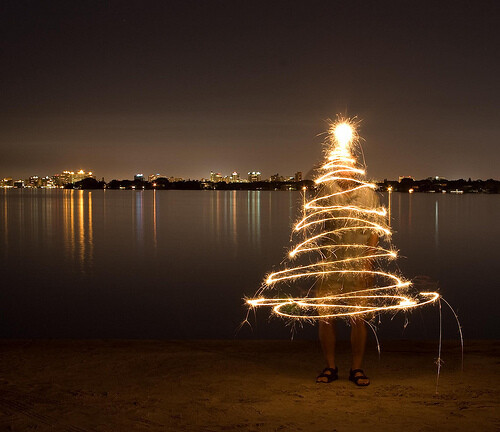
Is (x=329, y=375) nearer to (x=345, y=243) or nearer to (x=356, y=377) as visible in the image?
(x=356, y=377)

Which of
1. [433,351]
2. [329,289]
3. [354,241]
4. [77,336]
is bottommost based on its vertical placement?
[77,336]

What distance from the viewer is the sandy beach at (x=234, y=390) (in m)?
5.21

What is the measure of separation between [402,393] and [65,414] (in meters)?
3.29

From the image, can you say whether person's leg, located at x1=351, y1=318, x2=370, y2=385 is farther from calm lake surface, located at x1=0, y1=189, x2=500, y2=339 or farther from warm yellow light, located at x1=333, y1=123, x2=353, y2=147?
calm lake surface, located at x1=0, y1=189, x2=500, y2=339

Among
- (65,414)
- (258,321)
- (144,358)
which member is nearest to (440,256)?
(258,321)

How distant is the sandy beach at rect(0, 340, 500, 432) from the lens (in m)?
5.21

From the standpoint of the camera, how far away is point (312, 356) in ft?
25.8

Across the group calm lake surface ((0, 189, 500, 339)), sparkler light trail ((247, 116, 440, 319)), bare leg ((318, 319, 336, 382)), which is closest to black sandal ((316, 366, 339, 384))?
bare leg ((318, 319, 336, 382))

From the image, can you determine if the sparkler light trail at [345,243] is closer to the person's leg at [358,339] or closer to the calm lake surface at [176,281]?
the person's leg at [358,339]

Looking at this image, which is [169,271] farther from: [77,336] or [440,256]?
[440,256]

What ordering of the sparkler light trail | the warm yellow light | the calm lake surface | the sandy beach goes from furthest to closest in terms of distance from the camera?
the calm lake surface, the warm yellow light, the sparkler light trail, the sandy beach

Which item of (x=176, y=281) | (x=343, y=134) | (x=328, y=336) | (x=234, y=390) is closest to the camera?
(x=234, y=390)

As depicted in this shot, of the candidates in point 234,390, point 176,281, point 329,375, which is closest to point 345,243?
point 329,375

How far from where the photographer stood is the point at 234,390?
20.3 feet
